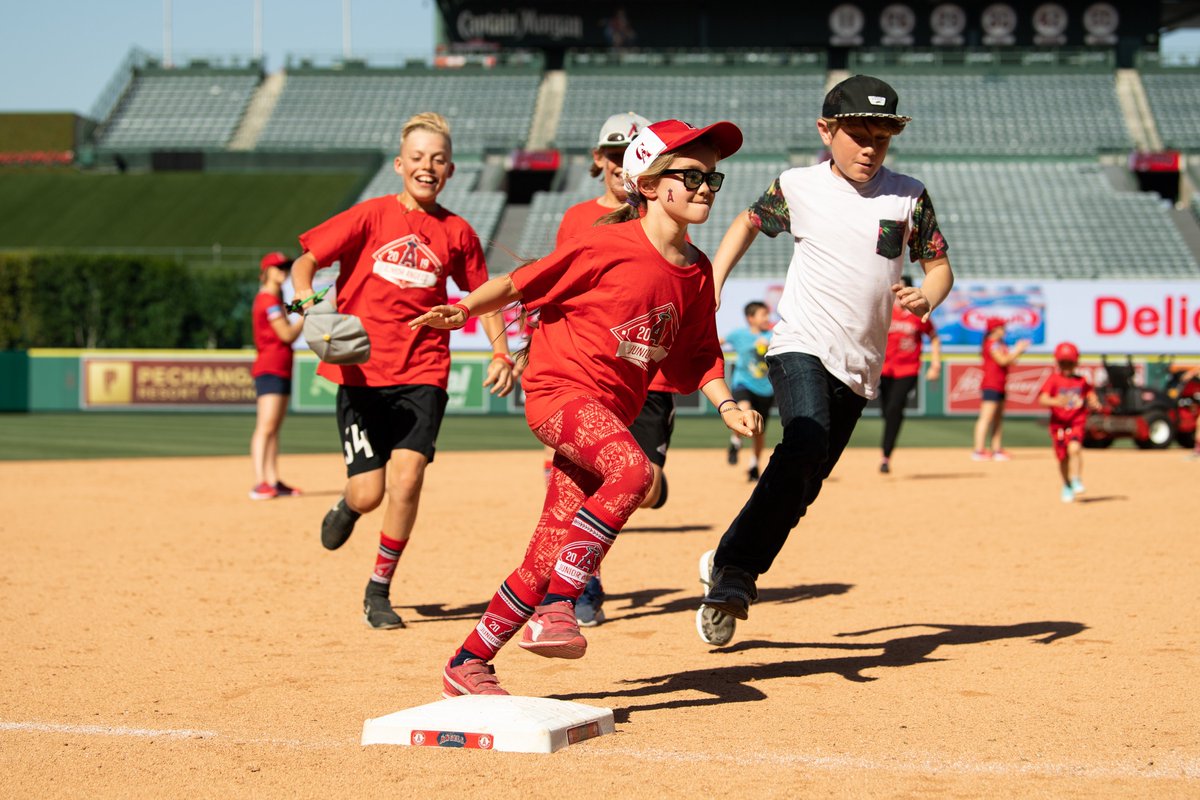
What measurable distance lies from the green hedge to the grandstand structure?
7.51 m

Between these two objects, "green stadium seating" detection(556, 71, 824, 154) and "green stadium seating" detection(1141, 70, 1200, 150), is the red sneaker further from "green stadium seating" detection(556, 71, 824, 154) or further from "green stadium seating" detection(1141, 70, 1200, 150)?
"green stadium seating" detection(1141, 70, 1200, 150)

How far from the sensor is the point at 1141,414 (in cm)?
2247

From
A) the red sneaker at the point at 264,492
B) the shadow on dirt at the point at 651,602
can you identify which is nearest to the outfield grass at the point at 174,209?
the red sneaker at the point at 264,492

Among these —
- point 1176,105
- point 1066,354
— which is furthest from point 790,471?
point 1176,105

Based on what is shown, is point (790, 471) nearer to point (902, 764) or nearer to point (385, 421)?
point (902, 764)

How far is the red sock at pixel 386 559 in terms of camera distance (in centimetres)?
716

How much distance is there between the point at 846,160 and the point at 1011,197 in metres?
37.9

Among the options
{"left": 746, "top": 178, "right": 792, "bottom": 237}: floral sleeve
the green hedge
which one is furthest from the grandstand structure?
{"left": 746, "top": 178, "right": 792, "bottom": 237}: floral sleeve

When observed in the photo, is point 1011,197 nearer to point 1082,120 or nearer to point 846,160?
point 1082,120

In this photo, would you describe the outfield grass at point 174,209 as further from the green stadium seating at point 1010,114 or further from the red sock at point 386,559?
the red sock at point 386,559

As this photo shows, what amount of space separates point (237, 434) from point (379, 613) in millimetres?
18492

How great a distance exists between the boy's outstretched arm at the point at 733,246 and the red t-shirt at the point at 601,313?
0.61 meters

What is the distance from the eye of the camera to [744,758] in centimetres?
443

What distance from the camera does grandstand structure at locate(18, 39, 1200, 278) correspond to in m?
39.7
